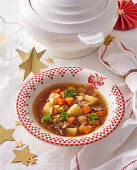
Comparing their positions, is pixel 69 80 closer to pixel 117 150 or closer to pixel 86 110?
pixel 86 110

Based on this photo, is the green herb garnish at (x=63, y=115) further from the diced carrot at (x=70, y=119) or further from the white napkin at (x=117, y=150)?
the white napkin at (x=117, y=150)

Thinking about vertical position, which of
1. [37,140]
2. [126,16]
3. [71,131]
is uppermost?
[126,16]

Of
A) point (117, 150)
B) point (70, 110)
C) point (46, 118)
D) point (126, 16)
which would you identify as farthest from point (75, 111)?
point (126, 16)

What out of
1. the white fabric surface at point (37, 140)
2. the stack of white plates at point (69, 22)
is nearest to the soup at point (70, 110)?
A: the white fabric surface at point (37, 140)

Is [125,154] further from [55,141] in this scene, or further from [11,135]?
[11,135]

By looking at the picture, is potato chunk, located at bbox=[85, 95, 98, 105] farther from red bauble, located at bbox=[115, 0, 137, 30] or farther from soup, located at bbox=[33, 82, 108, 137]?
red bauble, located at bbox=[115, 0, 137, 30]

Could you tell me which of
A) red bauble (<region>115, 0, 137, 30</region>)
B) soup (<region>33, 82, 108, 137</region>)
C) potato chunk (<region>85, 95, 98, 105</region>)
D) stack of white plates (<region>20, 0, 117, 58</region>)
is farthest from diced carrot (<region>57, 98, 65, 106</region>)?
red bauble (<region>115, 0, 137, 30</region>)
